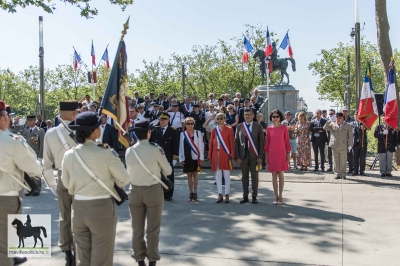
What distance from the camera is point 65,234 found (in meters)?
5.74

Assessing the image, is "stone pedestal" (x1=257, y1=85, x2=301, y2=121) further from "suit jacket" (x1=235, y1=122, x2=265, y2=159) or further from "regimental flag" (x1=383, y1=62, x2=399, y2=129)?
"suit jacket" (x1=235, y1=122, x2=265, y2=159)

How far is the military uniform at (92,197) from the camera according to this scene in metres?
4.25

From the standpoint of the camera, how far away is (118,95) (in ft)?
23.4

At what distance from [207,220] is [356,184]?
557 centimetres

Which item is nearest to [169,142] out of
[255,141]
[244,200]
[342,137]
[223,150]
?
[223,150]

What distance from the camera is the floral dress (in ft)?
47.0

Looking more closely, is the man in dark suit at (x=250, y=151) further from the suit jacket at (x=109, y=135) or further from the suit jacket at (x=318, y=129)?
the suit jacket at (x=318, y=129)

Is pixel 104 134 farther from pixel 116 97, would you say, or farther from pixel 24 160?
pixel 24 160

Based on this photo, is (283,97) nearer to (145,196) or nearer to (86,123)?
(145,196)

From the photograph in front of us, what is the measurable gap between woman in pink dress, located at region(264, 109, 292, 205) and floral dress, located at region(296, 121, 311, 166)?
483 cm

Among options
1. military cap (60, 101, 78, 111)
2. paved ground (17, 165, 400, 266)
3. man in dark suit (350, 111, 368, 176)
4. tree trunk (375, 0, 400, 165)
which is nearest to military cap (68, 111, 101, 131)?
military cap (60, 101, 78, 111)

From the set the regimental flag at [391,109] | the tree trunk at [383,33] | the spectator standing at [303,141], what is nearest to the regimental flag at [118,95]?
the spectator standing at [303,141]

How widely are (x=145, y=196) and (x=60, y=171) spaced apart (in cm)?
128

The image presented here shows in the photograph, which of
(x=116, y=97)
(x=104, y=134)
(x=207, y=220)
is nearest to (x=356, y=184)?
(x=207, y=220)
